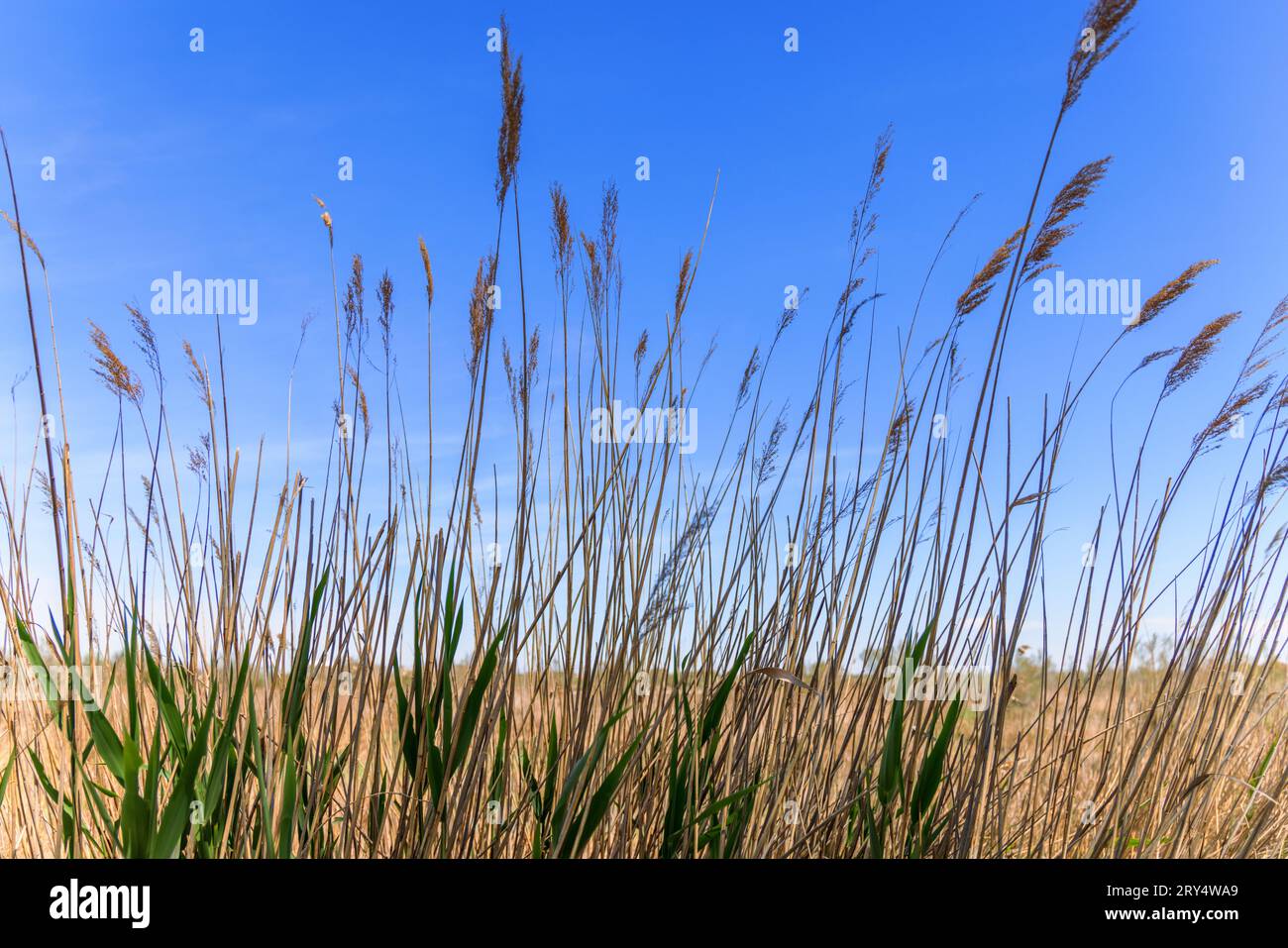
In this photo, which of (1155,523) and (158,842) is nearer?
(158,842)

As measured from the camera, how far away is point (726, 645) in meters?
1.97

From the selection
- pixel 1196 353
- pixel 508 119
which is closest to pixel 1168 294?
pixel 1196 353

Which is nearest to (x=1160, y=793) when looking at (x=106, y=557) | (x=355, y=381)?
(x=355, y=381)

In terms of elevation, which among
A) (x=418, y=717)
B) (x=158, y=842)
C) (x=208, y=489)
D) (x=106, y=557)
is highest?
(x=208, y=489)
